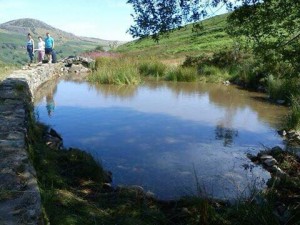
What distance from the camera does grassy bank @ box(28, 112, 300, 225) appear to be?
448 cm

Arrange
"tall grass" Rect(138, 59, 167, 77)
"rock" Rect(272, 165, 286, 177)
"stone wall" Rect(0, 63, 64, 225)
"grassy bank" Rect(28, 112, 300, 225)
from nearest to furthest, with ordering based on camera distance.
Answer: "stone wall" Rect(0, 63, 64, 225) < "grassy bank" Rect(28, 112, 300, 225) < "rock" Rect(272, 165, 286, 177) < "tall grass" Rect(138, 59, 167, 77)

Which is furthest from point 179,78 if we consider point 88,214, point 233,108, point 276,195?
point 88,214

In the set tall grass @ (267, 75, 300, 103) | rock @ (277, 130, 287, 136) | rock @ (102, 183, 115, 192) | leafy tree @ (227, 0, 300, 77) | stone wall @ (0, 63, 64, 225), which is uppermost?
leafy tree @ (227, 0, 300, 77)

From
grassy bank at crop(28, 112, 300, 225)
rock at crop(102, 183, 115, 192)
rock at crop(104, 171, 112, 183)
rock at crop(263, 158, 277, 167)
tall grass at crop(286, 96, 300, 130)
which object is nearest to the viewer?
grassy bank at crop(28, 112, 300, 225)

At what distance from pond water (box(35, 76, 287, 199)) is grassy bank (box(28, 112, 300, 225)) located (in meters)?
→ 0.32

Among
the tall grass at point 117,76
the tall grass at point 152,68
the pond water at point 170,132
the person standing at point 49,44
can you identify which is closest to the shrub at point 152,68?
the tall grass at point 152,68

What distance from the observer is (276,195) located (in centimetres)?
577

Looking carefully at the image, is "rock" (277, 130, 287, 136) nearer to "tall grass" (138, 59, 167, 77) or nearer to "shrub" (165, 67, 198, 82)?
"shrub" (165, 67, 198, 82)

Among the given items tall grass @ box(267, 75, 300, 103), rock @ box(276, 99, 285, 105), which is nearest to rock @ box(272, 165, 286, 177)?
tall grass @ box(267, 75, 300, 103)

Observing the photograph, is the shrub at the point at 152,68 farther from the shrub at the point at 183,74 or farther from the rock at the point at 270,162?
the rock at the point at 270,162

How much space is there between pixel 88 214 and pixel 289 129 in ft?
21.3

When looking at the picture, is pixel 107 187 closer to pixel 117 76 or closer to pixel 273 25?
pixel 273 25

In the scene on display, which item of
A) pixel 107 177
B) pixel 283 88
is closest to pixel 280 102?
pixel 283 88

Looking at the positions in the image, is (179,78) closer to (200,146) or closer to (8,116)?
(200,146)
